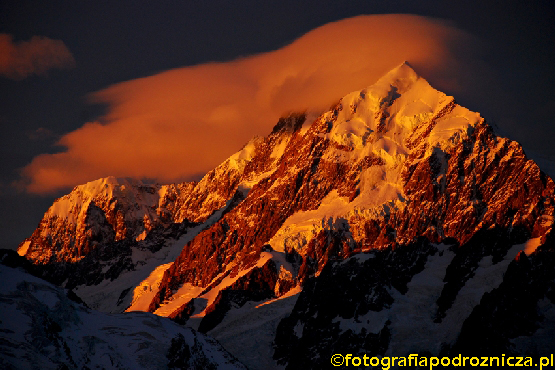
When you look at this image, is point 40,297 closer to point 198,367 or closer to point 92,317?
point 92,317

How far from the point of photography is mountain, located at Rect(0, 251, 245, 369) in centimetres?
16850

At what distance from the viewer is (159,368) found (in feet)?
609

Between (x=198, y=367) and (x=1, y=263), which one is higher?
(x=1, y=263)

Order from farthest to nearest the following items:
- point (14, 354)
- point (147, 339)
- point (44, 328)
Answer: point (147, 339) < point (44, 328) < point (14, 354)

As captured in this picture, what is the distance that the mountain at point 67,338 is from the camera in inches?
6634

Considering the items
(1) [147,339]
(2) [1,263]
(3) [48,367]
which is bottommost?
(3) [48,367]

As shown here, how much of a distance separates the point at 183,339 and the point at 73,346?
83.7 feet

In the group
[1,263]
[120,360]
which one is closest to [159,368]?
[120,360]

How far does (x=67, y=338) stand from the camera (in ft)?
593

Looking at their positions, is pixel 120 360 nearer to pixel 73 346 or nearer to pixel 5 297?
pixel 73 346

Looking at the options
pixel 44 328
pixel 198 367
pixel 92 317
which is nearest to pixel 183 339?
pixel 198 367

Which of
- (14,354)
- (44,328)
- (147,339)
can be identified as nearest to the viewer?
(14,354)

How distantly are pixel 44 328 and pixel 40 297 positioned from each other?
481 inches

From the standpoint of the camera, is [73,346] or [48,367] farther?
[73,346]
